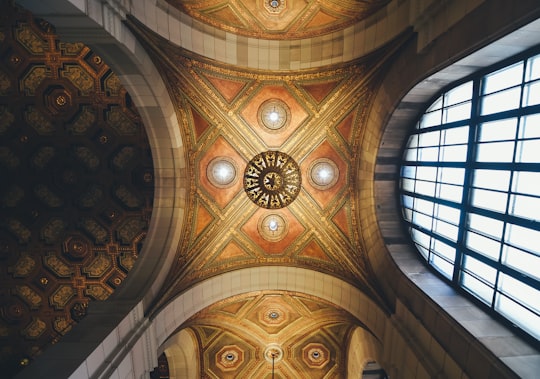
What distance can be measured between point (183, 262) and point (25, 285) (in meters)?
7.02

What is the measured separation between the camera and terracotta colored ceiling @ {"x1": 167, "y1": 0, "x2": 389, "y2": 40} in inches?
318

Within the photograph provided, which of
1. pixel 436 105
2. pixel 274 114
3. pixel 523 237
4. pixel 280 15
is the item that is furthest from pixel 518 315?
pixel 280 15

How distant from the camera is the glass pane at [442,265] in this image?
7.34 metres

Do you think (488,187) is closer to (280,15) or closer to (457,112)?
(457,112)

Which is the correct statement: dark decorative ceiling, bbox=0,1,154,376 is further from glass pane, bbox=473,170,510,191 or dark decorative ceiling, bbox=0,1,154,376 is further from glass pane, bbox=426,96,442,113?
glass pane, bbox=473,170,510,191

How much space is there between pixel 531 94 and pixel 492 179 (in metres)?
1.58

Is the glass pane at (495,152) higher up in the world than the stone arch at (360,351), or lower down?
higher up

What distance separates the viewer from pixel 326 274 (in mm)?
10117

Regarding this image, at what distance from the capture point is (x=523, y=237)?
196 inches

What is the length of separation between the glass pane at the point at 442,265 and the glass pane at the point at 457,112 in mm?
3318

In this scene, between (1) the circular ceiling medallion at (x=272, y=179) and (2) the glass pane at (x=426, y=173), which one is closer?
(2) the glass pane at (x=426, y=173)

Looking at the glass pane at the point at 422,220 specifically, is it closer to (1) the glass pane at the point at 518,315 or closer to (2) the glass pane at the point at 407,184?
(2) the glass pane at the point at 407,184

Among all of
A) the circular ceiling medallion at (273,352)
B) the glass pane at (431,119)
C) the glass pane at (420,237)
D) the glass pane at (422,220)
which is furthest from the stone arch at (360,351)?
the glass pane at (431,119)

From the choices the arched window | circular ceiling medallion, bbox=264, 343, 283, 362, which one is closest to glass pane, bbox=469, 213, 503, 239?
the arched window
